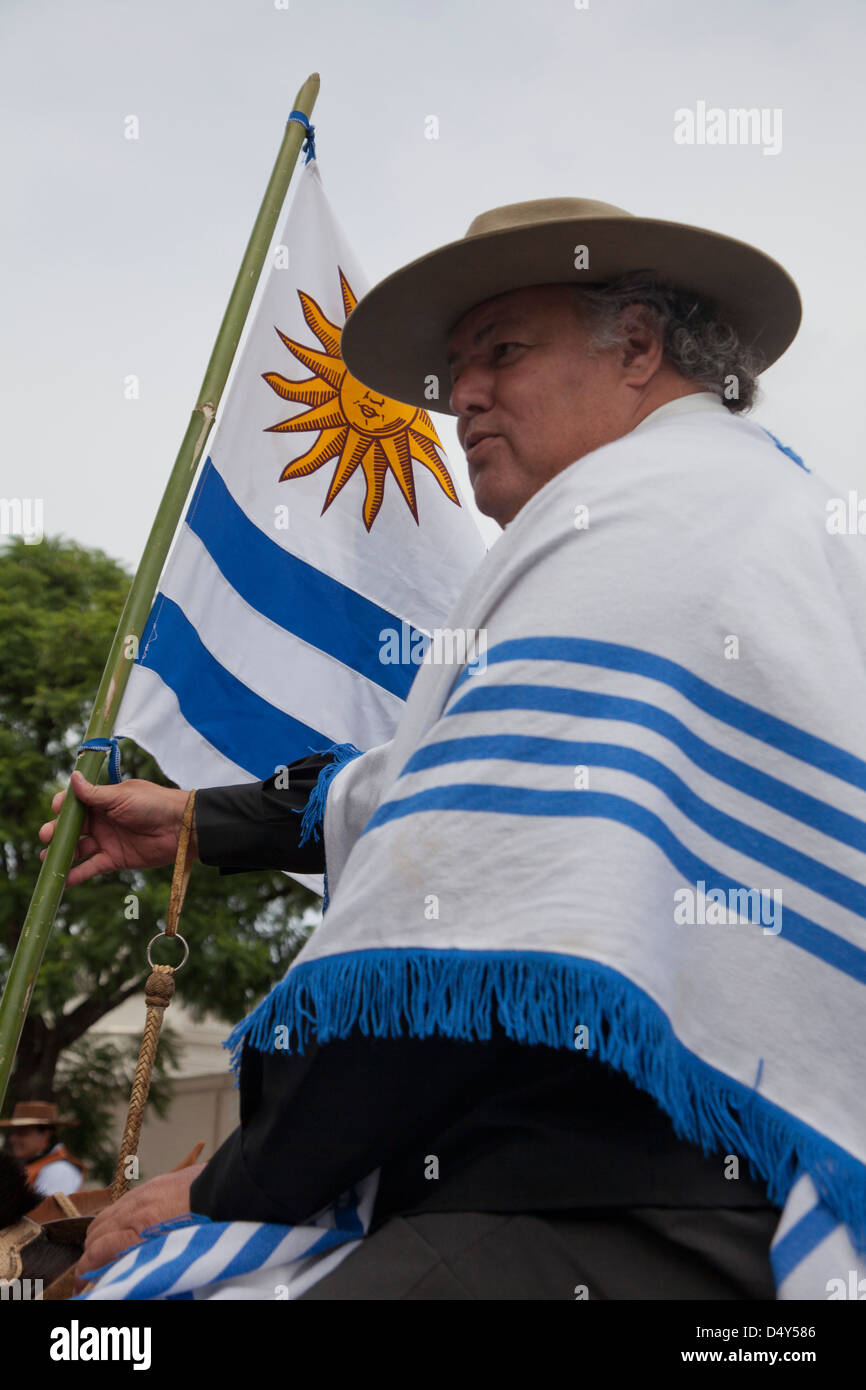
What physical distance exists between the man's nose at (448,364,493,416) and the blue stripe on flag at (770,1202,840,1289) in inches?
62.5

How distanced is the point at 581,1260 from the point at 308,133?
3.52m

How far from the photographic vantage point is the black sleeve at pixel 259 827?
284cm

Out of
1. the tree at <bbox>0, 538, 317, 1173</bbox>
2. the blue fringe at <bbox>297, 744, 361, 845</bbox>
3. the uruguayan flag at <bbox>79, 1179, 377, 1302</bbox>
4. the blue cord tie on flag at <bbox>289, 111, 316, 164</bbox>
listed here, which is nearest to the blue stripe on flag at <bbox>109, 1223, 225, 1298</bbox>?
the uruguayan flag at <bbox>79, 1179, 377, 1302</bbox>

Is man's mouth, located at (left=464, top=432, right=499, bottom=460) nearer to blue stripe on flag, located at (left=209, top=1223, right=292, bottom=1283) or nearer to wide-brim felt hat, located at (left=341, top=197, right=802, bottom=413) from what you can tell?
wide-brim felt hat, located at (left=341, top=197, right=802, bottom=413)

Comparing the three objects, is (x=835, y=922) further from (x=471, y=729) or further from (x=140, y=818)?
(x=140, y=818)

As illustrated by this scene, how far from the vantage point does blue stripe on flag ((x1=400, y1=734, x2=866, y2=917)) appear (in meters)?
1.66

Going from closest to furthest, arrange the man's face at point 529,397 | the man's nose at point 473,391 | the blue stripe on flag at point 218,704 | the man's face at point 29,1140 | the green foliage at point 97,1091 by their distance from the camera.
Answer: the man's face at point 529,397
the man's nose at point 473,391
the blue stripe on flag at point 218,704
the man's face at point 29,1140
the green foliage at point 97,1091

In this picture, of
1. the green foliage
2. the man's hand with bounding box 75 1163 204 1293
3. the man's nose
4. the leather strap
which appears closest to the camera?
the man's hand with bounding box 75 1163 204 1293

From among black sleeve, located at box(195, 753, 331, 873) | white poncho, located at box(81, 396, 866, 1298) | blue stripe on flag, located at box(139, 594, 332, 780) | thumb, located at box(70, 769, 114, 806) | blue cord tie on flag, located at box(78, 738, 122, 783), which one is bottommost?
white poncho, located at box(81, 396, 866, 1298)

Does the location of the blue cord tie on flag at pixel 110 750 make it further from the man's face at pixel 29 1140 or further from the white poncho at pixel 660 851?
the man's face at pixel 29 1140

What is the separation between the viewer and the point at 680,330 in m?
2.51

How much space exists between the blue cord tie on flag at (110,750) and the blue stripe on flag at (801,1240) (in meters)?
1.98

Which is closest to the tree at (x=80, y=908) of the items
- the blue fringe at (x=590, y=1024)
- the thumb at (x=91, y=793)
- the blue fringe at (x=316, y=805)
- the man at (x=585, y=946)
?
the thumb at (x=91, y=793)
